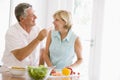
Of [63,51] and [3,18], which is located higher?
[3,18]

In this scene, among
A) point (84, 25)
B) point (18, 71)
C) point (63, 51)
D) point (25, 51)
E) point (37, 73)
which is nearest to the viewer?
point (37, 73)

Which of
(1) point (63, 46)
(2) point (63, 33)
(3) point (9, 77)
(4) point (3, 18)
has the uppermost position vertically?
(4) point (3, 18)

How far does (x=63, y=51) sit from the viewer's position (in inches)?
91.8

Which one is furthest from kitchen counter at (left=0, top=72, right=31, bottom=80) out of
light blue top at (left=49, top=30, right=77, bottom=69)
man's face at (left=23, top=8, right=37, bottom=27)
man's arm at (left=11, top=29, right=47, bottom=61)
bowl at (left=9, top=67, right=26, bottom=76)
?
light blue top at (left=49, top=30, right=77, bottom=69)

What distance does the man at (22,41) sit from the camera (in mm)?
2008

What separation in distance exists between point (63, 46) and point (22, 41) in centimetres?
43

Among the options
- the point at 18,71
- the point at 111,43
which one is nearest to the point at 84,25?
the point at 111,43

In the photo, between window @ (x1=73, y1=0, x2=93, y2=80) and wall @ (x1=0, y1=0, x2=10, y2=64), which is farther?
window @ (x1=73, y1=0, x2=93, y2=80)

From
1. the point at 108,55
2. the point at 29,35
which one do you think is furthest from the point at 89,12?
the point at 29,35

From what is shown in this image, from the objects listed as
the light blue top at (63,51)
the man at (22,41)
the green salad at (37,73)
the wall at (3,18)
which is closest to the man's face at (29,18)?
the man at (22,41)

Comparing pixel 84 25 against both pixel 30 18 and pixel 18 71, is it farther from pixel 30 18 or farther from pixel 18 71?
pixel 18 71

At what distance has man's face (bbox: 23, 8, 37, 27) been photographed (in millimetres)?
2115

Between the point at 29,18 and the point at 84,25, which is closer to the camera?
the point at 29,18

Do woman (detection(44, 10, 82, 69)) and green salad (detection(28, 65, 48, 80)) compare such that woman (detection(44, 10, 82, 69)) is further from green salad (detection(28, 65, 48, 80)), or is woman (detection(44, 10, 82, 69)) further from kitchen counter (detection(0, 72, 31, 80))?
green salad (detection(28, 65, 48, 80))
